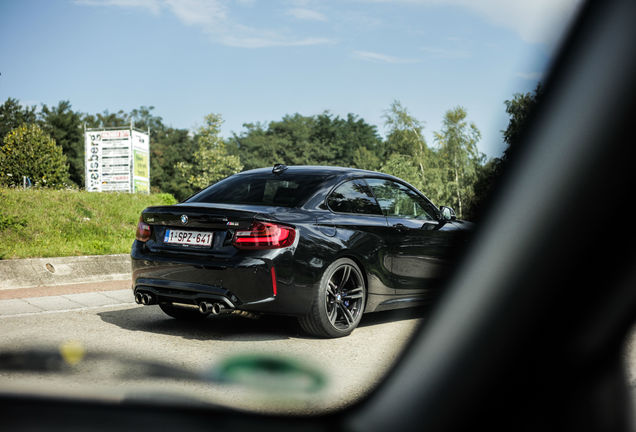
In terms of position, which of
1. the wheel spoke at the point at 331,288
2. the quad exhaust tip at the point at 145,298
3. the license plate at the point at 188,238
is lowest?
the quad exhaust tip at the point at 145,298

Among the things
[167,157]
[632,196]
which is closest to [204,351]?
[632,196]

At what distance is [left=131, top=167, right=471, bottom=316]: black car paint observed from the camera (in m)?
5.46

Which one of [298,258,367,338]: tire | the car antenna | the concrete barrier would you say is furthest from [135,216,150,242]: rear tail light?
the concrete barrier

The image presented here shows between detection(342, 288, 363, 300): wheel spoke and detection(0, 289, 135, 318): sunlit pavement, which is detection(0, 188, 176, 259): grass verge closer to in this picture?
detection(0, 289, 135, 318): sunlit pavement

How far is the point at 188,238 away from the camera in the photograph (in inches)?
228

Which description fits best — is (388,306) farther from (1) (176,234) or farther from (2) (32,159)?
(2) (32,159)

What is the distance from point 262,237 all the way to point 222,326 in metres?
1.30

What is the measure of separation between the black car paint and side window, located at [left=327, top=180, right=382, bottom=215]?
0.21 feet

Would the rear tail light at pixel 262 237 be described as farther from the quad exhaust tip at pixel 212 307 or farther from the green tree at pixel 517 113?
the green tree at pixel 517 113

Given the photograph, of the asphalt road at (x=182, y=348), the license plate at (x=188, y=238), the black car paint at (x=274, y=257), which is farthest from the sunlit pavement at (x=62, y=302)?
the license plate at (x=188, y=238)

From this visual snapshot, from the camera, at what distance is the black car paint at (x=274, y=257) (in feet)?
17.9

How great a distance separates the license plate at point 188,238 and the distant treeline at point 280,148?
163 centimetres

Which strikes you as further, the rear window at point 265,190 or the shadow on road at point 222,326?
the rear window at point 265,190

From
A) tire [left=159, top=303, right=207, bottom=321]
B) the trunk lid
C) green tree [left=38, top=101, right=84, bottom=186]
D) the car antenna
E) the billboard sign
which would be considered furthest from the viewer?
green tree [left=38, top=101, right=84, bottom=186]
